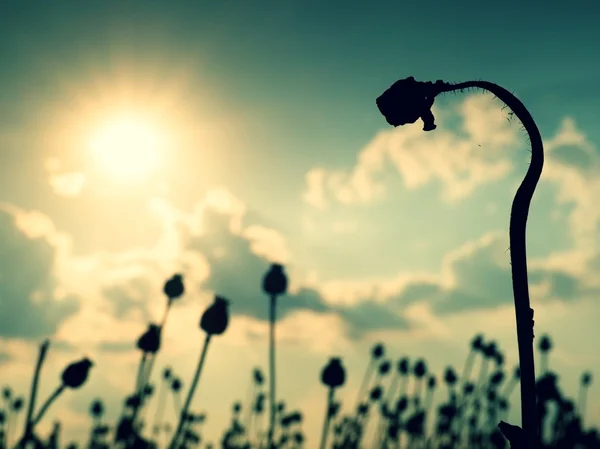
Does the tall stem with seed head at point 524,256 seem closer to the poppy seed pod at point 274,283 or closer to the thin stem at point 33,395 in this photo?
the thin stem at point 33,395

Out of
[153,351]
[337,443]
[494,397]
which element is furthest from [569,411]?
[153,351]

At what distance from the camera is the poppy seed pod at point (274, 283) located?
10.1 meters

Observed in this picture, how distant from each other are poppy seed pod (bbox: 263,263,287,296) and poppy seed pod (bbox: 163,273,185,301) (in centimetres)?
156

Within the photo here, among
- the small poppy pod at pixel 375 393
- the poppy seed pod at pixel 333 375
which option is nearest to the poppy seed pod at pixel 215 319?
the poppy seed pod at pixel 333 375

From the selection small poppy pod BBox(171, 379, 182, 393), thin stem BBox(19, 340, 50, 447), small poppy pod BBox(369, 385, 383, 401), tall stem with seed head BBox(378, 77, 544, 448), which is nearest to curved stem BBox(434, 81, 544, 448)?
tall stem with seed head BBox(378, 77, 544, 448)

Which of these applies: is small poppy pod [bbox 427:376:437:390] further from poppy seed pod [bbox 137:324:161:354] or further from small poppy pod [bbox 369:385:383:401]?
poppy seed pod [bbox 137:324:161:354]

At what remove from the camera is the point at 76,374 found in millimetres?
7008

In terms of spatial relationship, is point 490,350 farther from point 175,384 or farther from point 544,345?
point 175,384

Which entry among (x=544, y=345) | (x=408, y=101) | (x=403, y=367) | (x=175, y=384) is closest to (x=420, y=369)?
(x=403, y=367)

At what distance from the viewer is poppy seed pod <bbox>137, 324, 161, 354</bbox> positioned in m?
8.63

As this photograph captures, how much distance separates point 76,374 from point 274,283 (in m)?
3.82

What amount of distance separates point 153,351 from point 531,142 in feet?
25.0

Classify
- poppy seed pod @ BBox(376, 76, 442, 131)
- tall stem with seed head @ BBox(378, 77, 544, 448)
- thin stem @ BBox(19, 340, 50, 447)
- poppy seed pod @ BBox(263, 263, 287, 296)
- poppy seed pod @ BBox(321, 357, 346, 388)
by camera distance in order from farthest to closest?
poppy seed pod @ BBox(263, 263, 287, 296) → poppy seed pod @ BBox(321, 357, 346, 388) → thin stem @ BBox(19, 340, 50, 447) → poppy seed pod @ BBox(376, 76, 442, 131) → tall stem with seed head @ BBox(378, 77, 544, 448)

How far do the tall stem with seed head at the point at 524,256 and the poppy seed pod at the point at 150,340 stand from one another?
7.39 m
